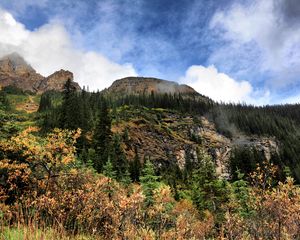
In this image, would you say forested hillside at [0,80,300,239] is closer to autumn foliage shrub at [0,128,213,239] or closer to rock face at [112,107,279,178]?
autumn foliage shrub at [0,128,213,239]

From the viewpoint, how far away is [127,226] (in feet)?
19.9

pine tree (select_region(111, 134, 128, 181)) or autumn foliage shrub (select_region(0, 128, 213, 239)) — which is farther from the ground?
pine tree (select_region(111, 134, 128, 181))

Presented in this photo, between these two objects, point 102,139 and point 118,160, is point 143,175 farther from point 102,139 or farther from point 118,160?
point 102,139

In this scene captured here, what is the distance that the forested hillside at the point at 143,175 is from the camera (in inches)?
268

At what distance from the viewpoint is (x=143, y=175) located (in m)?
50.4

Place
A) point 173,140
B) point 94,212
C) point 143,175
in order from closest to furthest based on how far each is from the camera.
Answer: point 94,212 → point 143,175 → point 173,140

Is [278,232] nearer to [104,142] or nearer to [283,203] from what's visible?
[283,203]

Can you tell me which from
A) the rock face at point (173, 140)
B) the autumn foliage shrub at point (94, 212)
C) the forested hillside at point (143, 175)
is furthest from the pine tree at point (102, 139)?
the autumn foliage shrub at point (94, 212)

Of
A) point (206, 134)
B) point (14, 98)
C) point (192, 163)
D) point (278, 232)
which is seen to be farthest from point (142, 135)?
point (14, 98)

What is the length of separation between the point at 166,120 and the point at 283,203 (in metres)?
101

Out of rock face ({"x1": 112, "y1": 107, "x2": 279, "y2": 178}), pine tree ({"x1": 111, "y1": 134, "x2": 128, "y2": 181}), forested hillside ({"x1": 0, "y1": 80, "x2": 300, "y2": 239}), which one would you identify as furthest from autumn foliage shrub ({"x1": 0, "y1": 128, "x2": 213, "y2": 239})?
rock face ({"x1": 112, "y1": 107, "x2": 279, "y2": 178})

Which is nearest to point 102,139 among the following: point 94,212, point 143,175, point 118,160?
point 118,160

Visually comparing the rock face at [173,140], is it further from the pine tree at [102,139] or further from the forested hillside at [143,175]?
the pine tree at [102,139]

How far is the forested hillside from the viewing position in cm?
682
